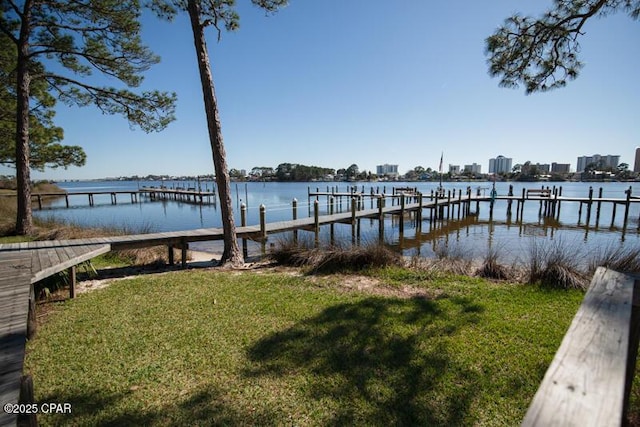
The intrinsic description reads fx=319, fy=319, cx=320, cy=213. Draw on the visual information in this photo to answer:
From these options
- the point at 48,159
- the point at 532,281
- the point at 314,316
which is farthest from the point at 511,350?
the point at 48,159

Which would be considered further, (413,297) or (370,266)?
(370,266)

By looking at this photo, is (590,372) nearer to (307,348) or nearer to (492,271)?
(307,348)

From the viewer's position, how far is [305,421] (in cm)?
256

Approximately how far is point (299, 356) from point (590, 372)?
2823 millimetres

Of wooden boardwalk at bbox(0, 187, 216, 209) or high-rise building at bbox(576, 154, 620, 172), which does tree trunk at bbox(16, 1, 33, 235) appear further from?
high-rise building at bbox(576, 154, 620, 172)

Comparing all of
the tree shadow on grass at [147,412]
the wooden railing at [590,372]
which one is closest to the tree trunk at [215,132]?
the tree shadow on grass at [147,412]

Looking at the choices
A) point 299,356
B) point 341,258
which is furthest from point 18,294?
point 341,258

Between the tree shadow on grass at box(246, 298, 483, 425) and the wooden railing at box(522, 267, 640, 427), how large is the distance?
1506 millimetres

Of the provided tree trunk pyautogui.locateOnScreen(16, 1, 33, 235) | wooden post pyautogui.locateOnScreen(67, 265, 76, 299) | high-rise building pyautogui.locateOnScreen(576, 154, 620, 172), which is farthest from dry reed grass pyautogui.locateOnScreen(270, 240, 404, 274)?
high-rise building pyautogui.locateOnScreen(576, 154, 620, 172)

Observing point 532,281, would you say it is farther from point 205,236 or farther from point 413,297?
point 205,236

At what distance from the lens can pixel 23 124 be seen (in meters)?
10.8

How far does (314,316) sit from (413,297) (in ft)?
5.96

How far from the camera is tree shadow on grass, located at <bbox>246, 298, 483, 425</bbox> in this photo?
105 inches

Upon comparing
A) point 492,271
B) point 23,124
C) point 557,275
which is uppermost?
point 23,124
